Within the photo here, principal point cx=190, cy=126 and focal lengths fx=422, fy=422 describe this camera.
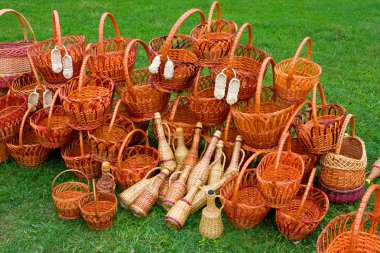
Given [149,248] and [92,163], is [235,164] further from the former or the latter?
[92,163]

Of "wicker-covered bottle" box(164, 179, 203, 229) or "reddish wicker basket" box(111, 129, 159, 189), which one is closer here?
"wicker-covered bottle" box(164, 179, 203, 229)

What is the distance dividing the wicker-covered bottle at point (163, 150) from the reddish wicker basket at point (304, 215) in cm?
108

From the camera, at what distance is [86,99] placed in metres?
3.62

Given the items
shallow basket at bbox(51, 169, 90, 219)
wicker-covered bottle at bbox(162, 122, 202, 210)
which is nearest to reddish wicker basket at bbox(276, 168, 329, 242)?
wicker-covered bottle at bbox(162, 122, 202, 210)

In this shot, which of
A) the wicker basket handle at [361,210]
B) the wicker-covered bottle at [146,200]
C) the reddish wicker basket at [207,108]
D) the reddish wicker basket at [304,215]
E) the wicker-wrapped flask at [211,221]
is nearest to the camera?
the wicker basket handle at [361,210]

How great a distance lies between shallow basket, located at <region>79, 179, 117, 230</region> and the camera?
3.40 m

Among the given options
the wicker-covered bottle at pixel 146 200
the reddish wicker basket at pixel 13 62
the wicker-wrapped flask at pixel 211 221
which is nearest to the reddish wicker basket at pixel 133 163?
the wicker-covered bottle at pixel 146 200

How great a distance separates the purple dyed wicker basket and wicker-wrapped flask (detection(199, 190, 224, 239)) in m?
1.03

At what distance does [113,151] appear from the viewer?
3875 mm

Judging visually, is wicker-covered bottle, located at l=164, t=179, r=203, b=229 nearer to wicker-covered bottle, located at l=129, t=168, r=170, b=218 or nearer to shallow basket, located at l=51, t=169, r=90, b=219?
wicker-covered bottle, located at l=129, t=168, r=170, b=218

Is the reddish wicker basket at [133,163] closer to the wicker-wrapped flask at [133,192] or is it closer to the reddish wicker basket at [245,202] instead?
the wicker-wrapped flask at [133,192]

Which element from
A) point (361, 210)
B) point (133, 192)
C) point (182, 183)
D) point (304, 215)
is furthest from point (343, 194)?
point (133, 192)

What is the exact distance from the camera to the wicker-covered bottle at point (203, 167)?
3.73 metres

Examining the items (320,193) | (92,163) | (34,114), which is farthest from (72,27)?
(320,193)
